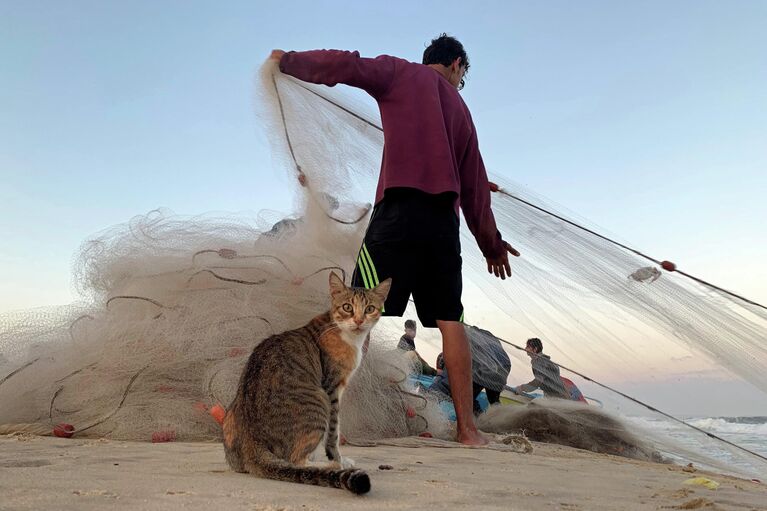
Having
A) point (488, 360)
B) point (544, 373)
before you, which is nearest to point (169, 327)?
point (488, 360)

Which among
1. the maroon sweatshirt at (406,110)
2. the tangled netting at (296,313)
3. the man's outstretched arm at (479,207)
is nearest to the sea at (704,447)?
the tangled netting at (296,313)

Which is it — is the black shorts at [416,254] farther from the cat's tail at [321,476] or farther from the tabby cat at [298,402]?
the cat's tail at [321,476]

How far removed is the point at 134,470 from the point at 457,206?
243 centimetres

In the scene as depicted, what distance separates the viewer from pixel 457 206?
3.93 metres

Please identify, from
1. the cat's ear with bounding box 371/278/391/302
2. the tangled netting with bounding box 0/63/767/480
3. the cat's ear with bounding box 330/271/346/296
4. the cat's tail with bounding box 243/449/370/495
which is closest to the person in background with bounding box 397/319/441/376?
the tangled netting with bounding box 0/63/767/480

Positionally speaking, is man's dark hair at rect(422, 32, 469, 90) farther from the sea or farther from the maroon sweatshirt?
the sea

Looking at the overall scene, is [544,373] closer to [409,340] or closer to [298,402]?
[409,340]

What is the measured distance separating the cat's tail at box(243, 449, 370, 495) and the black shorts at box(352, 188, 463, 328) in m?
1.52

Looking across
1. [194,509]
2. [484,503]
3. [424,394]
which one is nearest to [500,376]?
[424,394]

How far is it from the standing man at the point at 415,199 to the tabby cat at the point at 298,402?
0.73 metres

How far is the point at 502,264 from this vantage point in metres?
4.54

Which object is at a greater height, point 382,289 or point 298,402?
point 382,289

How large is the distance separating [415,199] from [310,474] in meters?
2.04

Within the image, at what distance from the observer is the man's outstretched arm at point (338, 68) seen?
371 centimetres
